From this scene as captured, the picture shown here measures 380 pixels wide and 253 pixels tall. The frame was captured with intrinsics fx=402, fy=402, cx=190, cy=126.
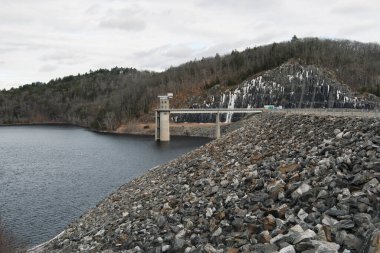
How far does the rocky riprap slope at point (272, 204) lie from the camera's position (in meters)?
12.8

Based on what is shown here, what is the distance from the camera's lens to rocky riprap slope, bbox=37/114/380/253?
12.8 m

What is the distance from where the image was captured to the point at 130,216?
2488cm

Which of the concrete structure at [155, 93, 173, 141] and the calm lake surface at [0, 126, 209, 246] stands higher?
the concrete structure at [155, 93, 173, 141]

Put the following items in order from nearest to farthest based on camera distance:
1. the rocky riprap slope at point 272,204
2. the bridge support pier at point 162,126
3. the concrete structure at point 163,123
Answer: the rocky riprap slope at point 272,204
the bridge support pier at point 162,126
the concrete structure at point 163,123

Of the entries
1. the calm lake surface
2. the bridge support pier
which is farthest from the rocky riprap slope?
the bridge support pier

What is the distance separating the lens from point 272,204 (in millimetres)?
16625

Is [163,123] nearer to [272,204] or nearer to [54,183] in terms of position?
[54,183]

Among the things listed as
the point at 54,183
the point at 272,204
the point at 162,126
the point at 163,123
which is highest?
the point at 272,204

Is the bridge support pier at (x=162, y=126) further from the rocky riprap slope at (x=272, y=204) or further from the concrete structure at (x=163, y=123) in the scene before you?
the rocky riprap slope at (x=272, y=204)

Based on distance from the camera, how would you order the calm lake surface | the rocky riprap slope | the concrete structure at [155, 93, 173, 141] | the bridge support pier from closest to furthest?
the rocky riprap slope < the calm lake surface < the bridge support pier < the concrete structure at [155, 93, 173, 141]

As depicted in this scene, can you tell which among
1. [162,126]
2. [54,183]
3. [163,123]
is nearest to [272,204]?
[54,183]

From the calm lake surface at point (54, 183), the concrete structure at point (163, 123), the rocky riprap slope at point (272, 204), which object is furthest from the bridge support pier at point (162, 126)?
the rocky riprap slope at point (272, 204)

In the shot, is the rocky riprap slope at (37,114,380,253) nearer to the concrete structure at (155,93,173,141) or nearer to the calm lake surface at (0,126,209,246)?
the calm lake surface at (0,126,209,246)

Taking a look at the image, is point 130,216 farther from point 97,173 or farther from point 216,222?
point 97,173
